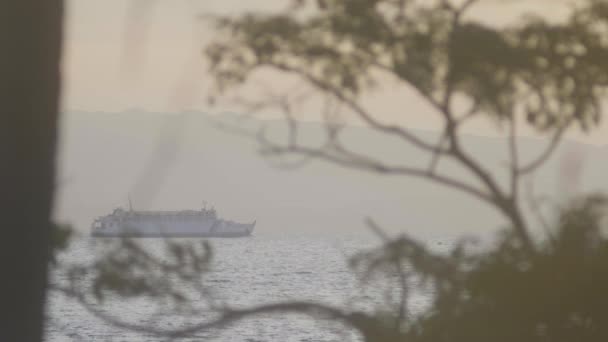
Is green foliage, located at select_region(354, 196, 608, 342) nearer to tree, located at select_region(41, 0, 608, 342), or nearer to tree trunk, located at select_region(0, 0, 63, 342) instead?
tree, located at select_region(41, 0, 608, 342)

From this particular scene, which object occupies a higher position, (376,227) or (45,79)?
(45,79)

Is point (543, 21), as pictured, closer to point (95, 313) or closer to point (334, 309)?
point (334, 309)

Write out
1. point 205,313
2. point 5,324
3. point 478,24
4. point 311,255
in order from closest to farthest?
point 5,324
point 478,24
point 205,313
point 311,255

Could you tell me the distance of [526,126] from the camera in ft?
13.5

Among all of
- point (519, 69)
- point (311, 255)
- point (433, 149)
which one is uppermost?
point (519, 69)

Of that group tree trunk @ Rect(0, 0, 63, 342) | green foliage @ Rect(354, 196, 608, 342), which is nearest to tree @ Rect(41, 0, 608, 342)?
green foliage @ Rect(354, 196, 608, 342)

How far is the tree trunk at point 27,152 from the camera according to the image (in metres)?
2.20

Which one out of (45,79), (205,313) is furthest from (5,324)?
(205,313)

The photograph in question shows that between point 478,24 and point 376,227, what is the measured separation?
83 cm

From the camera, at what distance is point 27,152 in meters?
2.26

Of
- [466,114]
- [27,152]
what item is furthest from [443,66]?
[27,152]

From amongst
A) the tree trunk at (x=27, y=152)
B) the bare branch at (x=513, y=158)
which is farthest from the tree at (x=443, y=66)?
the tree trunk at (x=27, y=152)

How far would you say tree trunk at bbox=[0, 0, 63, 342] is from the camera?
7.23 feet

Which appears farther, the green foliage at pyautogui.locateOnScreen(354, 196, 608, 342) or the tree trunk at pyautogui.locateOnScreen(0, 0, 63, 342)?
the green foliage at pyautogui.locateOnScreen(354, 196, 608, 342)
